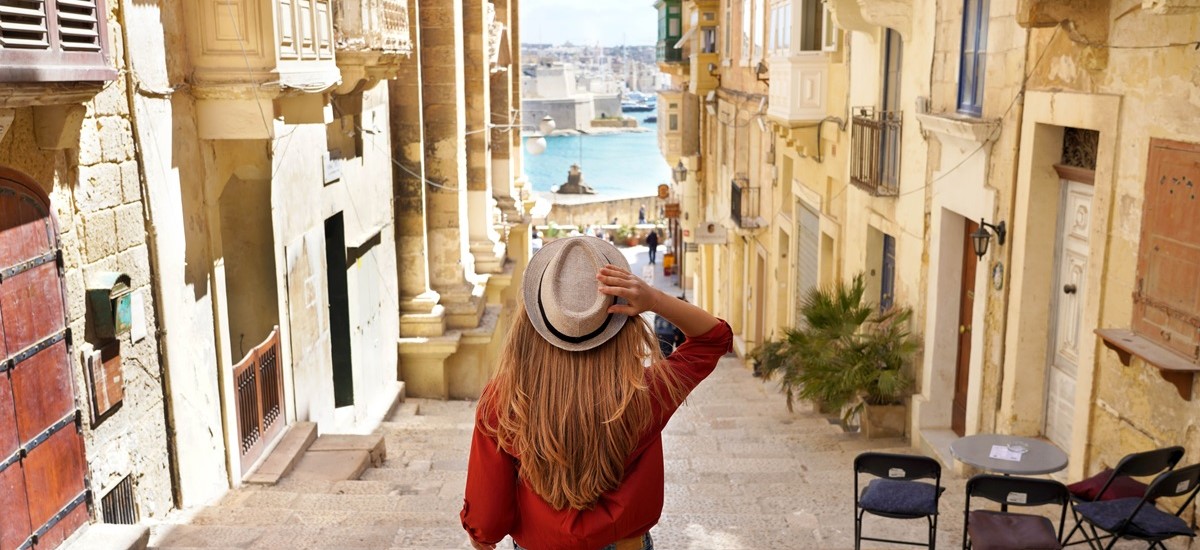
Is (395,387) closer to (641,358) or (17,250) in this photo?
(17,250)

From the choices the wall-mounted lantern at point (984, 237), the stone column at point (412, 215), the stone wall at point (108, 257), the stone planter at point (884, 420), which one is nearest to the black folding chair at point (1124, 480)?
the wall-mounted lantern at point (984, 237)

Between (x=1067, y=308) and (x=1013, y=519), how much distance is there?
2775 millimetres

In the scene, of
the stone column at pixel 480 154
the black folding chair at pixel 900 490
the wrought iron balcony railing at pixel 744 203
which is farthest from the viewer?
the wrought iron balcony railing at pixel 744 203

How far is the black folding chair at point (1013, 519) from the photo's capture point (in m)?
5.07

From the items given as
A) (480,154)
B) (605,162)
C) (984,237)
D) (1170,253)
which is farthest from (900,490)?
(605,162)

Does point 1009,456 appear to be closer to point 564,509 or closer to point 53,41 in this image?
point 564,509

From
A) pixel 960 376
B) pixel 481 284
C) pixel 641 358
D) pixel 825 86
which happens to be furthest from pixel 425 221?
pixel 641 358

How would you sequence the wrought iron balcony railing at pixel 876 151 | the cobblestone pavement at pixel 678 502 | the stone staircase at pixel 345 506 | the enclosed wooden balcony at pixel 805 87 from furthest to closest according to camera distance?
1. the enclosed wooden balcony at pixel 805 87
2. the wrought iron balcony railing at pixel 876 151
3. the cobblestone pavement at pixel 678 502
4. the stone staircase at pixel 345 506

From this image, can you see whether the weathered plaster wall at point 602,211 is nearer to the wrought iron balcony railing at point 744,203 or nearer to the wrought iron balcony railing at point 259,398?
the wrought iron balcony railing at point 744,203

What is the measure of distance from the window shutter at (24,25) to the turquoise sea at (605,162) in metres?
106

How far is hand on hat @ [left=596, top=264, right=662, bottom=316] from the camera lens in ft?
8.55

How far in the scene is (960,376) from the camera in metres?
9.65

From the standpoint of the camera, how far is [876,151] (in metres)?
11.4

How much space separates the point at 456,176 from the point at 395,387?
Answer: 10.5 feet
